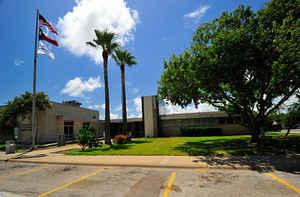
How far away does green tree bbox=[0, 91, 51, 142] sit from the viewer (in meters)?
18.9

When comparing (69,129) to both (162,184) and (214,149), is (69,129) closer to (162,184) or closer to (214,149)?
(214,149)

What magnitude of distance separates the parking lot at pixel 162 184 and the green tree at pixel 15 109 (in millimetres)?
14650

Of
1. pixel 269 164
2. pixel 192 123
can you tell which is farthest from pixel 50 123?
pixel 269 164

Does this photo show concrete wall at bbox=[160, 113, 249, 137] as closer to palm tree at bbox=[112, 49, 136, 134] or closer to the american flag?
palm tree at bbox=[112, 49, 136, 134]

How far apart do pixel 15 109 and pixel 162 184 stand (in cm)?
2042

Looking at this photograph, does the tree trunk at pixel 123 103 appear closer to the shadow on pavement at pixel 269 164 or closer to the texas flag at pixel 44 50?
the texas flag at pixel 44 50

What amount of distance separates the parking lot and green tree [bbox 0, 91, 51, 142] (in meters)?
14.6

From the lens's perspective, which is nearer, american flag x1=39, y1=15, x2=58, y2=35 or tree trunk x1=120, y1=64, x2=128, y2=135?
american flag x1=39, y1=15, x2=58, y2=35

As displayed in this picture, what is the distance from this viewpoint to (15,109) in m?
18.8

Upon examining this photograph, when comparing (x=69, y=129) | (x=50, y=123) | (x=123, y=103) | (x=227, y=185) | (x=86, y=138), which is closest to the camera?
(x=227, y=185)

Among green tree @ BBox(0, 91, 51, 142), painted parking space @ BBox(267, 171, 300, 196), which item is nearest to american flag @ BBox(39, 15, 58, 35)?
green tree @ BBox(0, 91, 51, 142)

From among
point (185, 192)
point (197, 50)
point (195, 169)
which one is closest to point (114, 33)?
point (197, 50)

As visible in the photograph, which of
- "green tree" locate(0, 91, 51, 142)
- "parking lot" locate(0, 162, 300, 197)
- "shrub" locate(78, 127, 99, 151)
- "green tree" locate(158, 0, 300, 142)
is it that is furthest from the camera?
"green tree" locate(0, 91, 51, 142)

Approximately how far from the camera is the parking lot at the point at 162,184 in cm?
485
